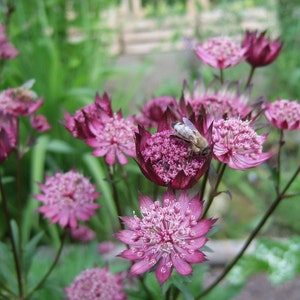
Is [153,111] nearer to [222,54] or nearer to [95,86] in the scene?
[222,54]

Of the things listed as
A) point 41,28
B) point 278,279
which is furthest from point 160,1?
point 278,279

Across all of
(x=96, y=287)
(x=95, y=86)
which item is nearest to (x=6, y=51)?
(x=96, y=287)

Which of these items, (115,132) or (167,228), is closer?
(167,228)

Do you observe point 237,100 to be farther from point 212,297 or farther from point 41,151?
point 41,151

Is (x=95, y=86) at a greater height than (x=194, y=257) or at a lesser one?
lesser

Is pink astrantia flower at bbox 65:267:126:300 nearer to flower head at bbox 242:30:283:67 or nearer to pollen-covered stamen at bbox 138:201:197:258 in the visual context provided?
pollen-covered stamen at bbox 138:201:197:258

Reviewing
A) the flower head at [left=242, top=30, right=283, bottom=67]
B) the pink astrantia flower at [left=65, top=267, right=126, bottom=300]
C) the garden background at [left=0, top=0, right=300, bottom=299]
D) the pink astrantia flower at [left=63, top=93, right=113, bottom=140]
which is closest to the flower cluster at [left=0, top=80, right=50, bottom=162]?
the pink astrantia flower at [left=63, top=93, right=113, bottom=140]

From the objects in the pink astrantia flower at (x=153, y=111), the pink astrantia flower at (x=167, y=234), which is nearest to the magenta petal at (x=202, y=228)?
the pink astrantia flower at (x=167, y=234)
